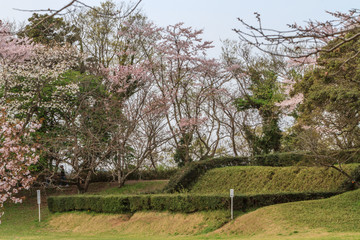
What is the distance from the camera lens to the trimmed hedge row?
47.9 feet

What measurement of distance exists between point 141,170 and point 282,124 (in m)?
9.21

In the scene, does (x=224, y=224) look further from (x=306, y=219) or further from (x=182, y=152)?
(x=182, y=152)

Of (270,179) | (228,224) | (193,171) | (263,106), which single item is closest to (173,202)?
(228,224)

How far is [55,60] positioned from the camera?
84.9 feet

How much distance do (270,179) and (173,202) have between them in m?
4.51

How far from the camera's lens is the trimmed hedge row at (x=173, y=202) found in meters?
14.6

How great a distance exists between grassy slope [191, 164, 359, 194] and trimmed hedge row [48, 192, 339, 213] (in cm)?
157

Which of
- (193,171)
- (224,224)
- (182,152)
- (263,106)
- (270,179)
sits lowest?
(224,224)

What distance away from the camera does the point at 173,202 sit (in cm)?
1588

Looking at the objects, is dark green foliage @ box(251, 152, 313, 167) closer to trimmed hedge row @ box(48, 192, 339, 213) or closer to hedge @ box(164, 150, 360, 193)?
hedge @ box(164, 150, 360, 193)

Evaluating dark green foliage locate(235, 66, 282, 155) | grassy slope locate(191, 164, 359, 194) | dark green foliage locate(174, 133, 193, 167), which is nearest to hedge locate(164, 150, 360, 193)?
grassy slope locate(191, 164, 359, 194)

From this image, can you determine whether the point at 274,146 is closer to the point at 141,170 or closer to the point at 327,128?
the point at 141,170

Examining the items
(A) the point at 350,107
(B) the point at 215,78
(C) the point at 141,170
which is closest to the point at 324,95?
(A) the point at 350,107

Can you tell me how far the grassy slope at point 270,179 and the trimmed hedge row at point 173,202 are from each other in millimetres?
1572
